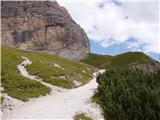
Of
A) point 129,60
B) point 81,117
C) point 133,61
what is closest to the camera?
point 81,117

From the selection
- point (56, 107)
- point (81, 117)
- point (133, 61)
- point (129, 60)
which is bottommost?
point (129, 60)

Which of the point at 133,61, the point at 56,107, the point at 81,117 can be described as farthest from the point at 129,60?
the point at 81,117

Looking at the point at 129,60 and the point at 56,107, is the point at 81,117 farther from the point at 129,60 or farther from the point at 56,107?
the point at 129,60

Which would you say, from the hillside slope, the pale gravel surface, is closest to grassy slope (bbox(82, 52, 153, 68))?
the hillside slope

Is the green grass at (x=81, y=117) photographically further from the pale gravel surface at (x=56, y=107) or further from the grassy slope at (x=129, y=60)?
the grassy slope at (x=129, y=60)

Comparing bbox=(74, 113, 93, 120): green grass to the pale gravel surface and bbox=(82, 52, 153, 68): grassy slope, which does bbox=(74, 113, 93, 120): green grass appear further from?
bbox=(82, 52, 153, 68): grassy slope

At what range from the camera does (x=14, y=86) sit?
46.9m

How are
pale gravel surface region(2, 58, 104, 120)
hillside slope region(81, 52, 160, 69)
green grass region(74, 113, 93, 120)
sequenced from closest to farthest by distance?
pale gravel surface region(2, 58, 104, 120) < green grass region(74, 113, 93, 120) < hillside slope region(81, 52, 160, 69)

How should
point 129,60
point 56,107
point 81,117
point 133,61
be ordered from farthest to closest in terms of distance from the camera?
point 129,60 → point 133,61 → point 56,107 → point 81,117

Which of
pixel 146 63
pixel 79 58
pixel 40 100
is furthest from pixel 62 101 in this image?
pixel 79 58

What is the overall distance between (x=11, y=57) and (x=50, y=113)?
43617mm

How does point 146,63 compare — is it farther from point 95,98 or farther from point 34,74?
point 95,98

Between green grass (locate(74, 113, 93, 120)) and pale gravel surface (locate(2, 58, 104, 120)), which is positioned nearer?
pale gravel surface (locate(2, 58, 104, 120))

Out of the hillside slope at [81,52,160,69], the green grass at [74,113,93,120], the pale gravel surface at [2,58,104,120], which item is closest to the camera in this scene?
the pale gravel surface at [2,58,104,120]
